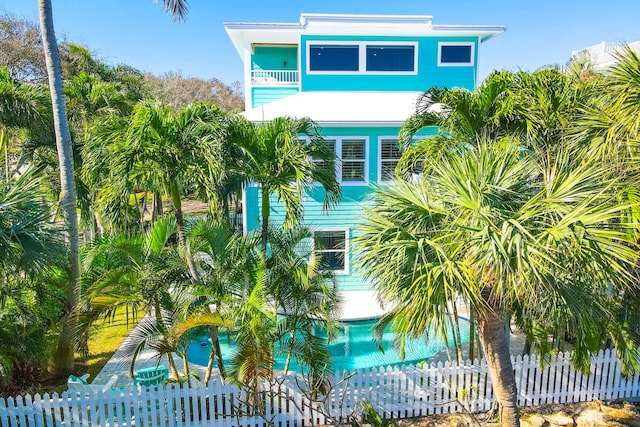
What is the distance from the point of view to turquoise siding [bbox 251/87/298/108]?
16.0m

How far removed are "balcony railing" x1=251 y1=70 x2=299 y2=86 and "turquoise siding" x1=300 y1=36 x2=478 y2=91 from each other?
1.33 m

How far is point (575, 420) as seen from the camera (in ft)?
23.7

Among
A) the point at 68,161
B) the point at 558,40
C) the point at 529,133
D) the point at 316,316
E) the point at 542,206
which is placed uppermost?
the point at 558,40

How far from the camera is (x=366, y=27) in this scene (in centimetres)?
1460

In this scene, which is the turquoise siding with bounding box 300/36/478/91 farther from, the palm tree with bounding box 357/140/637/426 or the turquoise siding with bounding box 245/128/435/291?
the palm tree with bounding box 357/140/637/426

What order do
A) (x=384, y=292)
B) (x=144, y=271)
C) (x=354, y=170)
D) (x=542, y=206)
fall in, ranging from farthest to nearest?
(x=354, y=170) → (x=144, y=271) → (x=384, y=292) → (x=542, y=206)

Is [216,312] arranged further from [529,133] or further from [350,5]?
[350,5]

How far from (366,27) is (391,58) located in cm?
150

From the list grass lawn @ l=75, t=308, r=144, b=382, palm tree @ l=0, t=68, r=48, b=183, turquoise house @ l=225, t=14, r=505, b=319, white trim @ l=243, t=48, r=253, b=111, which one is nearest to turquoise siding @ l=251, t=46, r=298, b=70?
white trim @ l=243, t=48, r=253, b=111

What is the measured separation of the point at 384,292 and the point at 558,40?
2131 centimetres

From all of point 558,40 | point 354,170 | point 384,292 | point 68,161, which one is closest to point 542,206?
point 384,292

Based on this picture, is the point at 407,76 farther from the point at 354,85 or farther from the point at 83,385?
the point at 83,385

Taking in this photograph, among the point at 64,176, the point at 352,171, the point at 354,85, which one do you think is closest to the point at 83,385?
the point at 64,176

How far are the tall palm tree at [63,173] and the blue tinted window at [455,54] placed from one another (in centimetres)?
1252
